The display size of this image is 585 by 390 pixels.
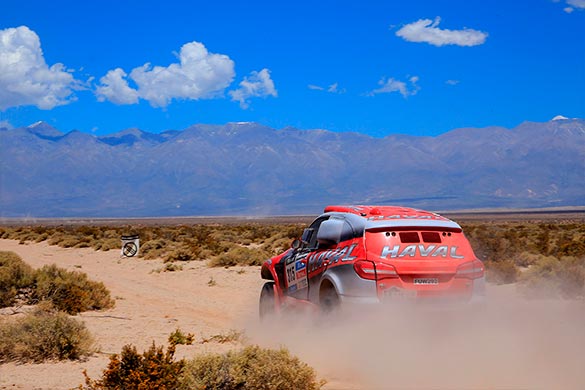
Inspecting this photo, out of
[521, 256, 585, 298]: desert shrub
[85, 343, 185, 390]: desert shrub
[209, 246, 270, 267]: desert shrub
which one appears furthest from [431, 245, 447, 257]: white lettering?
[209, 246, 270, 267]: desert shrub

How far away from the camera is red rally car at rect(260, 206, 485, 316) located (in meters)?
7.58

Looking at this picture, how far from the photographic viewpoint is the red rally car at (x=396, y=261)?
758cm

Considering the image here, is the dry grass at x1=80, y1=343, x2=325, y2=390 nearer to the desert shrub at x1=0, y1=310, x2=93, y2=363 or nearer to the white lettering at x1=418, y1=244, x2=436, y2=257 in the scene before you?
the white lettering at x1=418, y1=244, x2=436, y2=257

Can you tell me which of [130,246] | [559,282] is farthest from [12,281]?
[130,246]

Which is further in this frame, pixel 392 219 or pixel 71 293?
pixel 71 293

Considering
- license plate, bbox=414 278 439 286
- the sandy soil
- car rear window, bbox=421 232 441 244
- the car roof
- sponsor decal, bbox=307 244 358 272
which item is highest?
the car roof

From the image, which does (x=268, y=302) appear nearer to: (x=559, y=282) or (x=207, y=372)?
(x=207, y=372)

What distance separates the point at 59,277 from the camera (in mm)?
14547

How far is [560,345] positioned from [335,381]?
3227 millimetres

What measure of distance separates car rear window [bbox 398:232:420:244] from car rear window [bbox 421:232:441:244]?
88mm

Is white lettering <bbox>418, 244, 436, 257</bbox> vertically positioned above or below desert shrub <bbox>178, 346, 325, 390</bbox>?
above

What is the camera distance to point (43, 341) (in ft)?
29.0

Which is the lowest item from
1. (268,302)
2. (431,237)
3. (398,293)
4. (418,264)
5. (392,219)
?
(268,302)

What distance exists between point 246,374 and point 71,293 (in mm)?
7945
